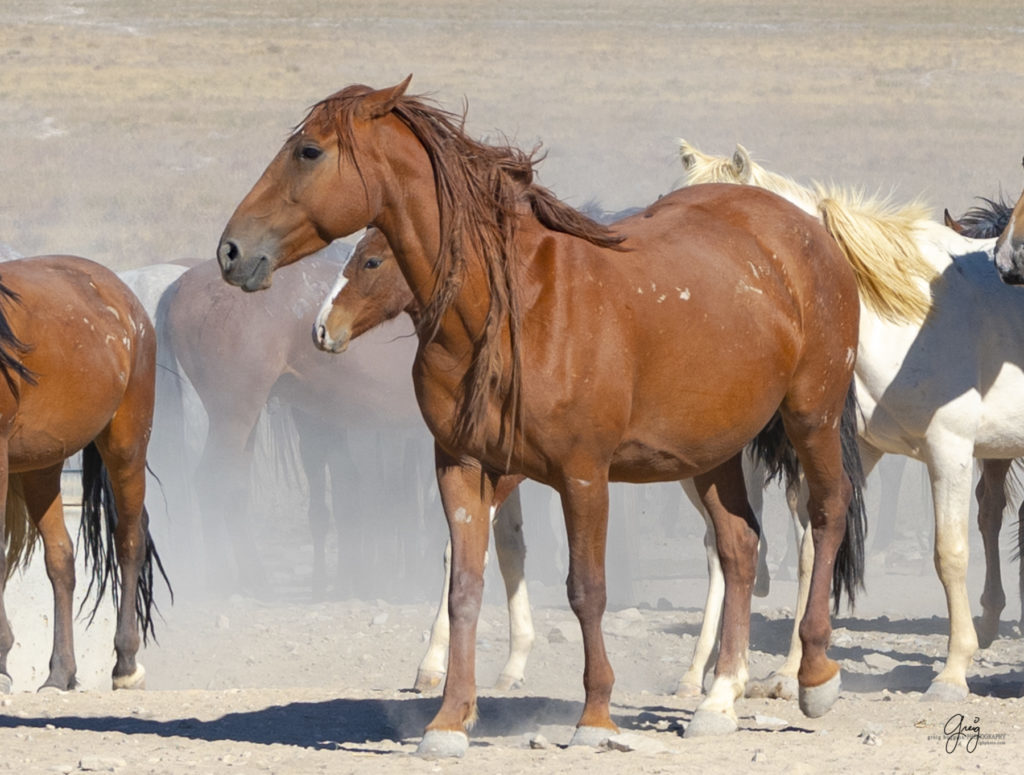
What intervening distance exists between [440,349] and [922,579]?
8.29 m

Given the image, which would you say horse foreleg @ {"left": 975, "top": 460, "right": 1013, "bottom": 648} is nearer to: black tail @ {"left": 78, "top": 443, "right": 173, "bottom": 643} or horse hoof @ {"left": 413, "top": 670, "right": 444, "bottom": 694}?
horse hoof @ {"left": 413, "top": 670, "right": 444, "bottom": 694}

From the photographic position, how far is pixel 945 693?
622 centimetres

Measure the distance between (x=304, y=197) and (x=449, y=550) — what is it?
2720mm

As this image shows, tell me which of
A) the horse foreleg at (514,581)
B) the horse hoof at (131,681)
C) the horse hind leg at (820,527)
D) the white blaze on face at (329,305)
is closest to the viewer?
the horse hind leg at (820,527)

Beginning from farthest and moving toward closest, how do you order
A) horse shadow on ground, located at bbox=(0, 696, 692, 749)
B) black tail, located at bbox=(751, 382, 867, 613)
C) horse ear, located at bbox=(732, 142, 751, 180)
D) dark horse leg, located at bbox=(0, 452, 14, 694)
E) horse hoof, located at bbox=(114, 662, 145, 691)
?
1. horse hoof, located at bbox=(114, 662, 145, 691)
2. horse ear, located at bbox=(732, 142, 751, 180)
3. black tail, located at bbox=(751, 382, 867, 613)
4. dark horse leg, located at bbox=(0, 452, 14, 694)
5. horse shadow on ground, located at bbox=(0, 696, 692, 749)

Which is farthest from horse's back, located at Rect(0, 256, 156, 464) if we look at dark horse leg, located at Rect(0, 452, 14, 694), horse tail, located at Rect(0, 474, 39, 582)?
horse tail, located at Rect(0, 474, 39, 582)

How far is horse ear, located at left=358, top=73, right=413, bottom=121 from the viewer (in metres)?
Answer: 4.47

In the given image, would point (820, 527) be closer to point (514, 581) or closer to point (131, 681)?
point (514, 581)

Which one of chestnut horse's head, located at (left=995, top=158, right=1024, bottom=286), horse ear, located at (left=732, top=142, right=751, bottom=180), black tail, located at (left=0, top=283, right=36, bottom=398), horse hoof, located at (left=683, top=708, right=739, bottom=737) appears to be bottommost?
horse hoof, located at (left=683, top=708, right=739, bottom=737)

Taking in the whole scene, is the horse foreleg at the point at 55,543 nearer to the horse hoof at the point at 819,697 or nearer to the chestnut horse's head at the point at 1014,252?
the horse hoof at the point at 819,697

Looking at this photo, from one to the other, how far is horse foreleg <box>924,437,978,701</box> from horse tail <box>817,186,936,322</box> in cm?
61

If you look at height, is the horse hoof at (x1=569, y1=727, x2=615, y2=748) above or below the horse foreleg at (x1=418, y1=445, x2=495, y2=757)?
below

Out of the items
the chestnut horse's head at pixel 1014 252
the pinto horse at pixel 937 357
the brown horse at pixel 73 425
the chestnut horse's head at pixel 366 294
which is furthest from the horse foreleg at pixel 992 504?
the brown horse at pixel 73 425

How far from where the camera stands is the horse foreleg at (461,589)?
14.9ft
